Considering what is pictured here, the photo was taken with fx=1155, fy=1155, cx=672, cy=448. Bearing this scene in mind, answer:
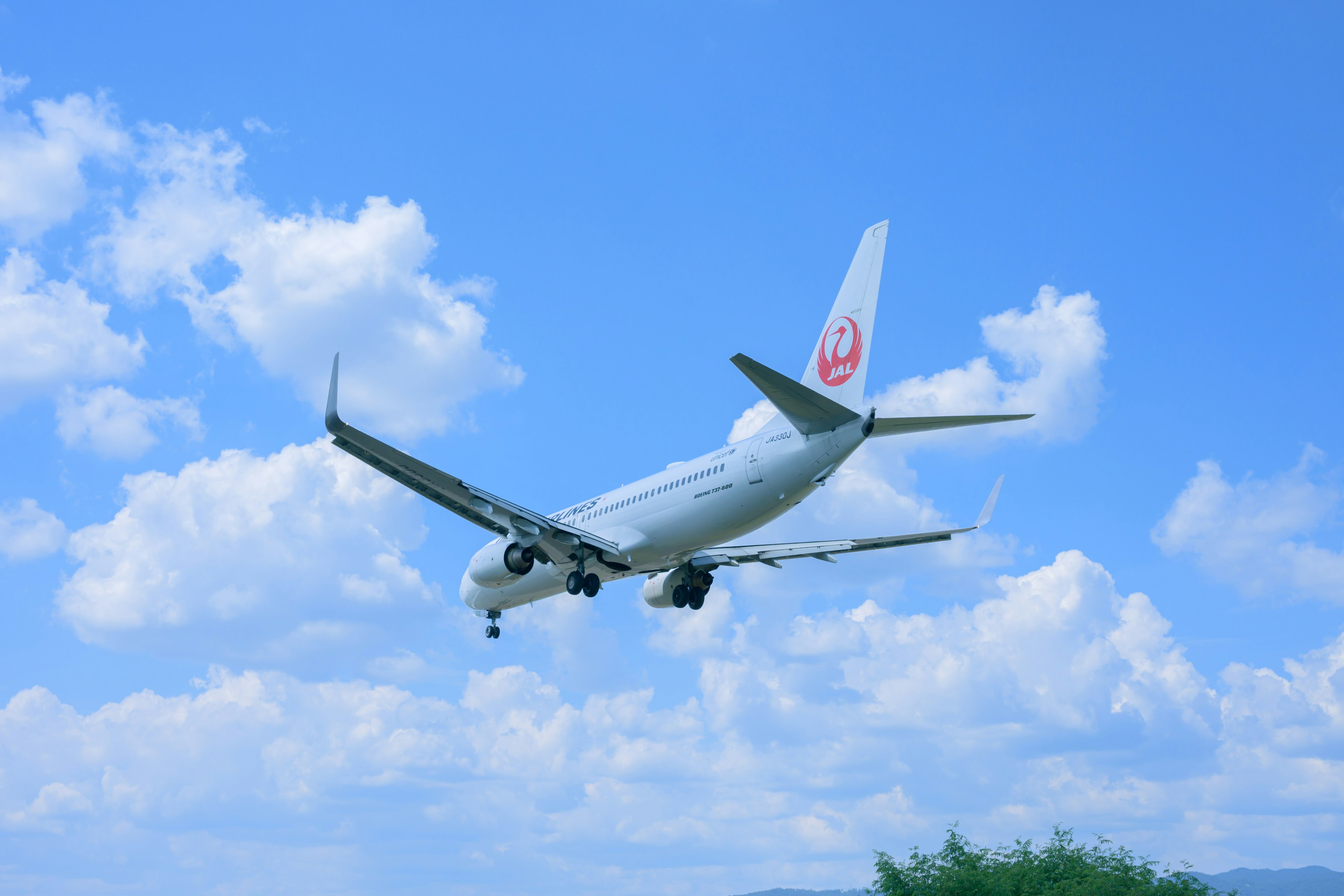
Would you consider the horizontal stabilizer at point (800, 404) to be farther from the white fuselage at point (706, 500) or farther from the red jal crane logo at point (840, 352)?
the red jal crane logo at point (840, 352)

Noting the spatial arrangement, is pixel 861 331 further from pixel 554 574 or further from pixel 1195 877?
pixel 1195 877

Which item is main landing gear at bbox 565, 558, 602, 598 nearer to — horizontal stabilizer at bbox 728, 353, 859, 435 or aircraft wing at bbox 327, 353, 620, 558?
aircraft wing at bbox 327, 353, 620, 558

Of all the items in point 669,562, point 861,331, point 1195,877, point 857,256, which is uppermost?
point 857,256

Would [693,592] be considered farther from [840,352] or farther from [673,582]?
[840,352]

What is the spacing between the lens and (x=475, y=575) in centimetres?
3950

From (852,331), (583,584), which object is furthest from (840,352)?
(583,584)

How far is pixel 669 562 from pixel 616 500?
9.03ft

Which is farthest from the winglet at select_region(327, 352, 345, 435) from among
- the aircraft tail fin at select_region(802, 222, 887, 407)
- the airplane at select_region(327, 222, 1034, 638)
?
the aircraft tail fin at select_region(802, 222, 887, 407)

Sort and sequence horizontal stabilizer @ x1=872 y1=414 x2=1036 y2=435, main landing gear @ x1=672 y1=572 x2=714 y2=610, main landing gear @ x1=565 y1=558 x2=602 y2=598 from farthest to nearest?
main landing gear @ x1=672 y1=572 x2=714 y2=610
main landing gear @ x1=565 y1=558 x2=602 y2=598
horizontal stabilizer @ x1=872 y1=414 x2=1036 y2=435

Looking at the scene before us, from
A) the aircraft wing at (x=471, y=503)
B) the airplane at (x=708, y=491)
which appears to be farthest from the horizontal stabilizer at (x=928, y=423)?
the aircraft wing at (x=471, y=503)

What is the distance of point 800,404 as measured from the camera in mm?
30578

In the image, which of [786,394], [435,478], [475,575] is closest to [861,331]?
[786,394]

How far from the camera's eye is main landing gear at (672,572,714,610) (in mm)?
41438

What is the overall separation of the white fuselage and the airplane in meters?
0.04
